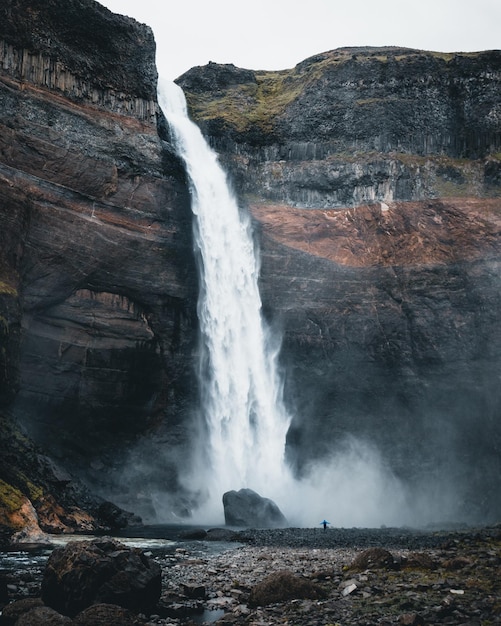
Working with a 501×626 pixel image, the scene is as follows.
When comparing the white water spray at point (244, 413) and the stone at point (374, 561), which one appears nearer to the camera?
the stone at point (374, 561)

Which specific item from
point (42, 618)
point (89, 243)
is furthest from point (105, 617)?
point (89, 243)

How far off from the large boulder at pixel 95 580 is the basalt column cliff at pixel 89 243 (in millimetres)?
23535

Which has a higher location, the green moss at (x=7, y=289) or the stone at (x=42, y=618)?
the green moss at (x=7, y=289)

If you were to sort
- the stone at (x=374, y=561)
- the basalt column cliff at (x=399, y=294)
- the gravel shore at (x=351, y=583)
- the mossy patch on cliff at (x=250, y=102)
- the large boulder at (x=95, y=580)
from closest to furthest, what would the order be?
the gravel shore at (x=351, y=583)
the large boulder at (x=95, y=580)
the stone at (x=374, y=561)
the basalt column cliff at (x=399, y=294)
the mossy patch on cliff at (x=250, y=102)

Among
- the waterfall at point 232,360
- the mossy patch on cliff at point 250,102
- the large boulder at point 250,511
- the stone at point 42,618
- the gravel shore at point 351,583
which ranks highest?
the mossy patch on cliff at point 250,102

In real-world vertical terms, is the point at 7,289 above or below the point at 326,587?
above

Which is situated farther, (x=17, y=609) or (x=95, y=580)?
(x=95, y=580)

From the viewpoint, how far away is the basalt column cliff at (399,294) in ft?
157

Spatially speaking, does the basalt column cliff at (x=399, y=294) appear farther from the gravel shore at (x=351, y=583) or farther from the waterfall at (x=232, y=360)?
the gravel shore at (x=351, y=583)

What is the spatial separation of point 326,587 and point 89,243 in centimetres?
3067

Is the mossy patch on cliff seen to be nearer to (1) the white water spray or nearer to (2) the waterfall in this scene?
(2) the waterfall

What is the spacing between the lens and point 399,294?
1959 inches

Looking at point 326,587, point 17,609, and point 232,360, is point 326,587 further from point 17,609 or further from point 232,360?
point 232,360

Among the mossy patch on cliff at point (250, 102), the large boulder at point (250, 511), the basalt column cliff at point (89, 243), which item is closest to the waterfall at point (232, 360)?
the basalt column cliff at point (89, 243)
